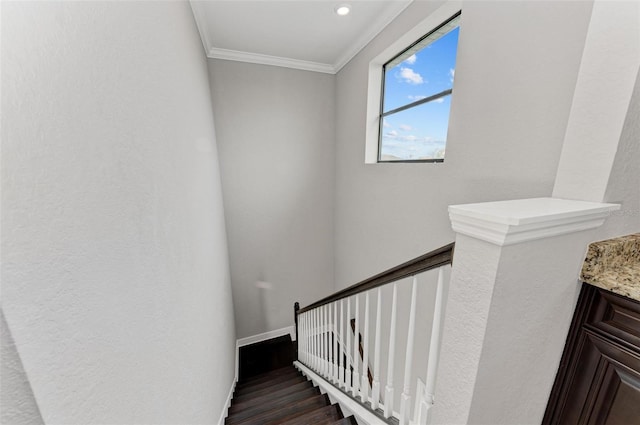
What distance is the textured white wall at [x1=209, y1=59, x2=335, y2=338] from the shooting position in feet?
9.77

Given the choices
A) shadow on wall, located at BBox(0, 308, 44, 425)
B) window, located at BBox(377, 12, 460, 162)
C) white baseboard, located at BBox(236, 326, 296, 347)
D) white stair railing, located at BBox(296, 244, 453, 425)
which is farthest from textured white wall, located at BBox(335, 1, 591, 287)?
white baseboard, located at BBox(236, 326, 296, 347)

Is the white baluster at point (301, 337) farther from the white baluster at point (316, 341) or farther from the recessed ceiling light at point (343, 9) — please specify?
the recessed ceiling light at point (343, 9)

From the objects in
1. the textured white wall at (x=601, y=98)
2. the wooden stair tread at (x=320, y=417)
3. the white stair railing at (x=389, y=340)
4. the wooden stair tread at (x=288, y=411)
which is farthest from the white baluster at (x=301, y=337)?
the textured white wall at (x=601, y=98)

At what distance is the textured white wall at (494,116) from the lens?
1.08m

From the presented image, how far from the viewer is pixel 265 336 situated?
3797 millimetres

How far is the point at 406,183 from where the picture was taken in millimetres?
2074

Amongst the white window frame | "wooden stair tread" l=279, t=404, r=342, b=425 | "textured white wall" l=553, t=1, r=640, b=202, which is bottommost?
"wooden stair tread" l=279, t=404, r=342, b=425

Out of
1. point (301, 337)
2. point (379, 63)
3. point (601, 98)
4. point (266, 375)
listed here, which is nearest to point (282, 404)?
point (301, 337)

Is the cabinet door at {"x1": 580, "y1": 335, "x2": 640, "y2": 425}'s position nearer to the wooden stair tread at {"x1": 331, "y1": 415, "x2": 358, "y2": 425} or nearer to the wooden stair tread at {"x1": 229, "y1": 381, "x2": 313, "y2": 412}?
the wooden stair tread at {"x1": 331, "y1": 415, "x2": 358, "y2": 425}

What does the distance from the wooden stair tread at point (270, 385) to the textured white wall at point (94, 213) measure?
1.61 metres

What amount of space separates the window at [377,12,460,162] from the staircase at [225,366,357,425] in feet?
6.82

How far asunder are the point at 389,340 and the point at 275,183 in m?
2.32

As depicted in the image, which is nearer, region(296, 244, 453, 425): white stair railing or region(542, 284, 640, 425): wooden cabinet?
region(542, 284, 640, 425): wooden cabinet

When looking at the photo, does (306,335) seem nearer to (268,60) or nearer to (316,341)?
(316,341)
